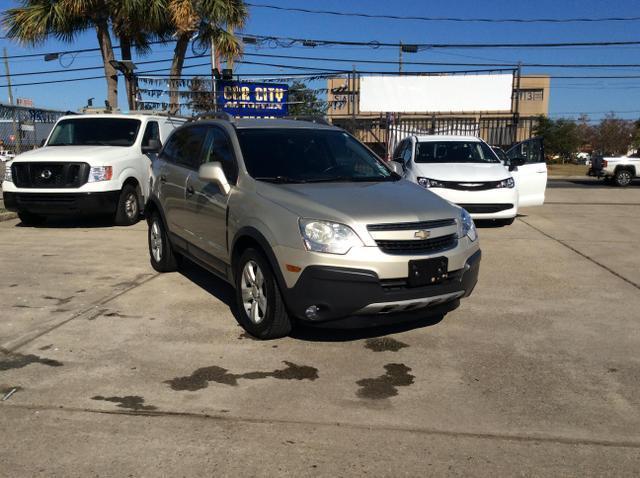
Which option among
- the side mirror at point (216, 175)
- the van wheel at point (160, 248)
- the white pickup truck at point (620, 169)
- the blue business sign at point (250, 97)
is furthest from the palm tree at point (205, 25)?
the white pickup truck at point (620, 169)

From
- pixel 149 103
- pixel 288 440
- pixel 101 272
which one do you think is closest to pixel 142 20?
pixel 149 103

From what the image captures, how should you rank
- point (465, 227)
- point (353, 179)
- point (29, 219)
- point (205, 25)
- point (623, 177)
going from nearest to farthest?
point (465, 227)
point (353, 179)
point (29, 219)
point (205, 25)
point (623, 177)

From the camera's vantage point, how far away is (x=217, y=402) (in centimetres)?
356

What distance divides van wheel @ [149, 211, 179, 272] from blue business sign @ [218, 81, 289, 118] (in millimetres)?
13243

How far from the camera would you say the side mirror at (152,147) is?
30.6ft

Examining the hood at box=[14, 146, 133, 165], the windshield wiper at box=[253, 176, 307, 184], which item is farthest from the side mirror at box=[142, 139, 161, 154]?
the windshield wiper at box=[253, 176, 307, 184]

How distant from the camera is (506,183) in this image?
10.0 meters

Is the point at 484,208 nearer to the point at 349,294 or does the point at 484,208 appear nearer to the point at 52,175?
the point at 349,294

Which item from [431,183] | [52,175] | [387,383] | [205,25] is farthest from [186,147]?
[205,25]

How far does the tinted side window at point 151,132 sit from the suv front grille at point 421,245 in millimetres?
7761

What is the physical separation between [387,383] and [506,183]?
6.97m

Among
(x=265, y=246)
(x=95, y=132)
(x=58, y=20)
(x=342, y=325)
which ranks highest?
(x=58, y=20)

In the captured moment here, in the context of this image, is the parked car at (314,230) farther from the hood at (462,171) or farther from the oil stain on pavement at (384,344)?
the hood at (462,171)

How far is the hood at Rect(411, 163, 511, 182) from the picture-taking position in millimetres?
9844
